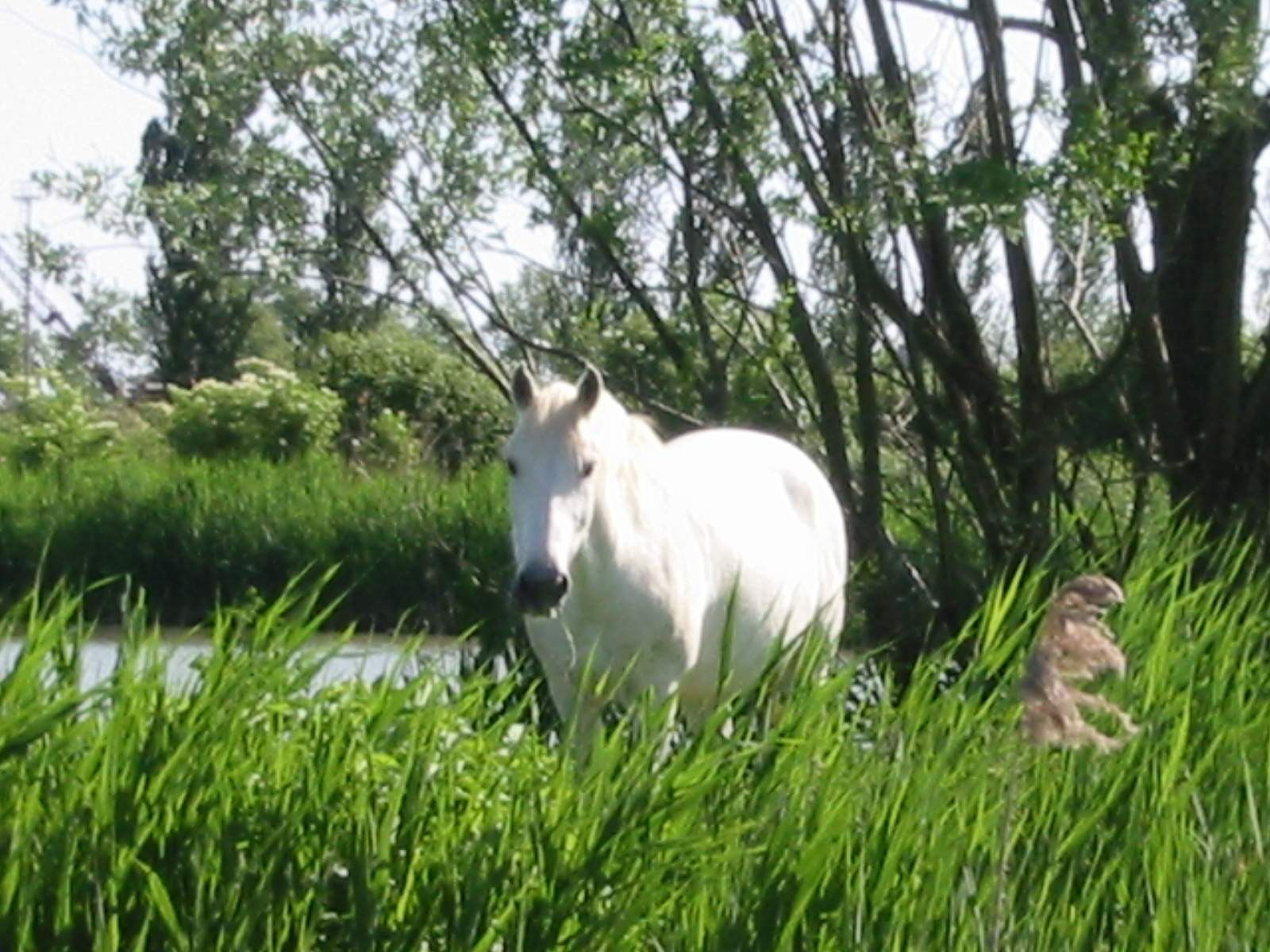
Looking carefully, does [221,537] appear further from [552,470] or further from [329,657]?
[329,657]

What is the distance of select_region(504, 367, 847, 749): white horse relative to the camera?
6.64 meters

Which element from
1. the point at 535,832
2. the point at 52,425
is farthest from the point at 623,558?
the point at 52,425

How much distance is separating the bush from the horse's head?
18398mm

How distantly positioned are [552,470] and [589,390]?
0.71 ft

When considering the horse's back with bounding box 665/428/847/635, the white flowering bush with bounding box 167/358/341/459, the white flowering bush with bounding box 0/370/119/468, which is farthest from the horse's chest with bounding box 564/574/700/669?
the white flowering bush with bounding box 167/358/341/459

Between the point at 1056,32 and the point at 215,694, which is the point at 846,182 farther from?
the point at 215,694

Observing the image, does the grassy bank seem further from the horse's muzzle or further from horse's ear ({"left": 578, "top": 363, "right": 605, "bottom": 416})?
the horse's muzzle

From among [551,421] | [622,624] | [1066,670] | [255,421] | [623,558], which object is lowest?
[255,421]

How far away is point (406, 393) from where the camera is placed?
92.1 ft

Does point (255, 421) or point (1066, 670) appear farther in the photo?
point (255, 421)

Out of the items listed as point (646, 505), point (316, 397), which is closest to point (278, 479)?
point (316, 397)

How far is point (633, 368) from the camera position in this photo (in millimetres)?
10008

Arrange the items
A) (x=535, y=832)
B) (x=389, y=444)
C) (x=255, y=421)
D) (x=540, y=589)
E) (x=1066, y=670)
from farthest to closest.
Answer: (x=389, y=444), (x=255, y=421), (x=540, y=589), (x=535, y=832), (x=1066, y=670)

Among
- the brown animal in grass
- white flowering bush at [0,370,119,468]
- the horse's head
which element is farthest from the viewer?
white flowering bush at [0,370,119,468]
